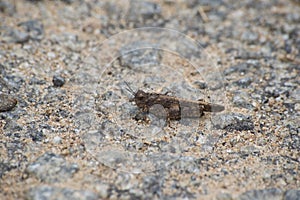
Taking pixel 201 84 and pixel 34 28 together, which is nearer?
pixel 201 84

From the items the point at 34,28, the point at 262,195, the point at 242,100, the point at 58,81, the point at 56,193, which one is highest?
the point at 34,28

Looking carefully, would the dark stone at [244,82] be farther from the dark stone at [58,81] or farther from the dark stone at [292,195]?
the dark stone at [58,81]

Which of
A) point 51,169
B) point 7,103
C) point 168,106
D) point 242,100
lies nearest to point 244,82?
point 242,100

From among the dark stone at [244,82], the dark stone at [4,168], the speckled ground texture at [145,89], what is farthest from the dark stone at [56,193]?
the dark stone at [244,82]

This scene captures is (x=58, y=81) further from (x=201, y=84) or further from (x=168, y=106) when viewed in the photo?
(x=201, y=84)

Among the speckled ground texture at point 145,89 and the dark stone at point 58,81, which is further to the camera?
the dark stone at point 58,81

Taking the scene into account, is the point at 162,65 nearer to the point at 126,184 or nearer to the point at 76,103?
the point at 76,103

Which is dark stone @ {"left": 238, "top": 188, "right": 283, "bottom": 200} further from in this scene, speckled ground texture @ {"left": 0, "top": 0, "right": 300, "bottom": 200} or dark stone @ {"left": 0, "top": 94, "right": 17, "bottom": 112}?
dark stone @ {"left": 0, "top": 94, "right": 17, "bottom": 112}
